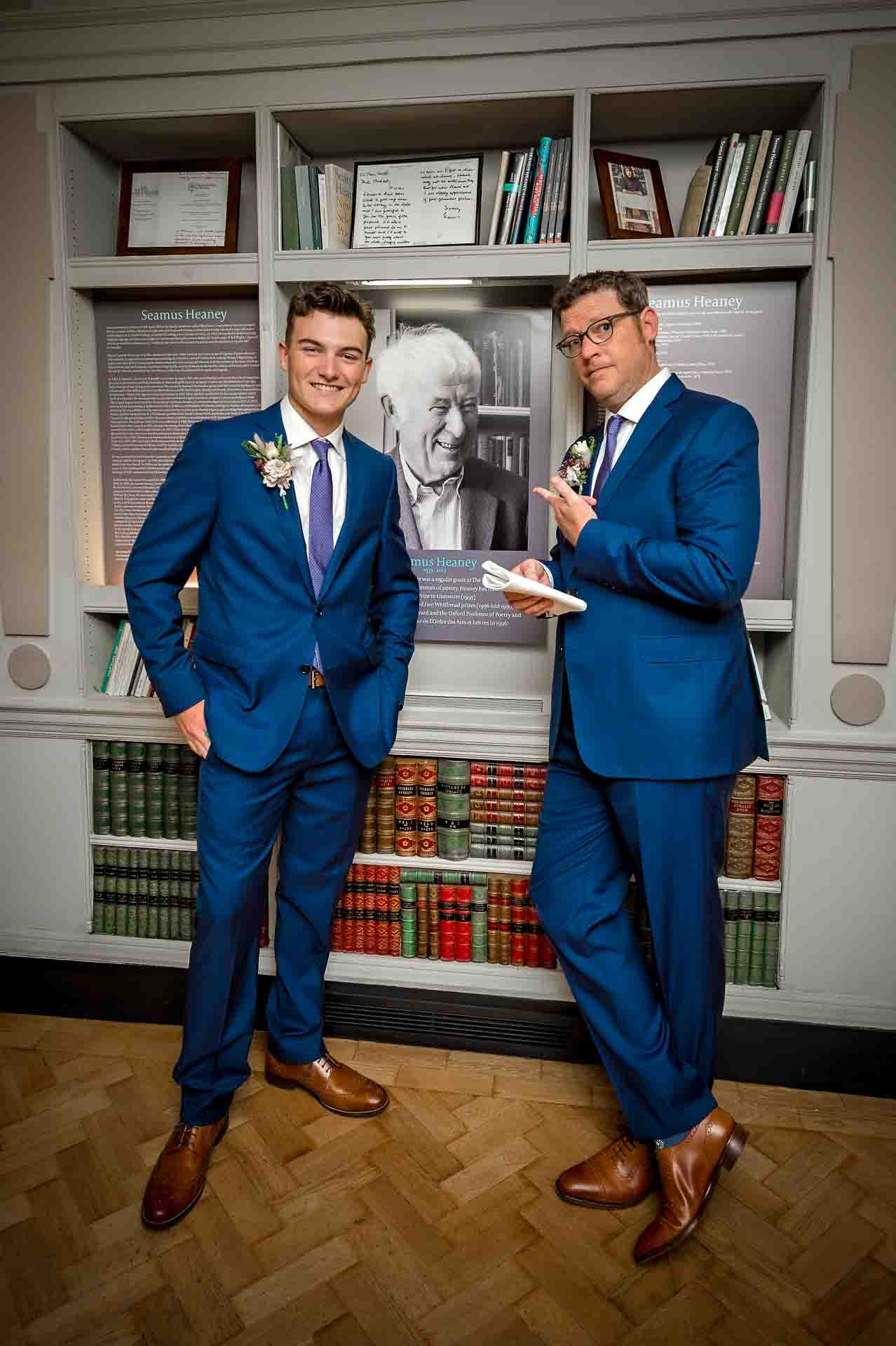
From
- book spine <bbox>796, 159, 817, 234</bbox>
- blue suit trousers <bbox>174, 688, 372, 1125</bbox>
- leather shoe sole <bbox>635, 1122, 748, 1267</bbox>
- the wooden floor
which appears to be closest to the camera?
the wooden floor

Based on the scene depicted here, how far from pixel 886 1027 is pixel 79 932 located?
2.34 m

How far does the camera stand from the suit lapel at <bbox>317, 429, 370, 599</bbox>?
1.99 metres

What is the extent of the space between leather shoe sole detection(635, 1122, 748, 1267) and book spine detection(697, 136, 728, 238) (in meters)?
2.15

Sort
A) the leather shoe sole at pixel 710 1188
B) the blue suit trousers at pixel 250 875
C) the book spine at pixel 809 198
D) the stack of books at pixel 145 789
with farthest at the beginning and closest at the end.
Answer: the stack of books at pixel 145 789
the book spine at pixel 809 198
the blue suit trousers at pixel 250 875
the leather shoe sole at pixel 710 1188

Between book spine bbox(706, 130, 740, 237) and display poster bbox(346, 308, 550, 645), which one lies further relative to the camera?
display poster bbox(346, 308, 550, 645)

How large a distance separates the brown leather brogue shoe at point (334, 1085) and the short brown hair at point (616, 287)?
1.96 meters

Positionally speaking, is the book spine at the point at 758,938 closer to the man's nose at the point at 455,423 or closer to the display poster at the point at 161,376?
the man's nose at the point at 455,423

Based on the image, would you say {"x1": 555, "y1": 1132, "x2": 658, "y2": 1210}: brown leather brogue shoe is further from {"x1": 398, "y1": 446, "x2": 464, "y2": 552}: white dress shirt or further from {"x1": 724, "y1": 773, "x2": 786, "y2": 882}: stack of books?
{"x1": 398, "y1": 446, "x2": 464, "y2": 552}: white dress shirt

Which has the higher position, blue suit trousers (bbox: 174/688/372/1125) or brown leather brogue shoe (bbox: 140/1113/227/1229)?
blue suit trousers (bbox: 174/688/372/1125)

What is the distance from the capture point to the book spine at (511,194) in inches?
88.4

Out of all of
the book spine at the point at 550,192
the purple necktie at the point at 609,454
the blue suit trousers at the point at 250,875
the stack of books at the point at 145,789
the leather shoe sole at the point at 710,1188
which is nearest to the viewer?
the leather shoe sole at the point at 710,1188

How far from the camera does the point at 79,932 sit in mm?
2635

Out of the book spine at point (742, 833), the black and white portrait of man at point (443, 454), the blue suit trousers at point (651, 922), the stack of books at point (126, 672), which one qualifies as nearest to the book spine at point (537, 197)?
the black and white portrait of man at point (443, 454)

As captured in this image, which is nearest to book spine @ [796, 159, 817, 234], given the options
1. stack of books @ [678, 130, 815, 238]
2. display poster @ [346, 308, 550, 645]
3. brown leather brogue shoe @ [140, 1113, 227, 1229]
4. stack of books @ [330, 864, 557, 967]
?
stack of books @ [678, 130, 815, 238]
